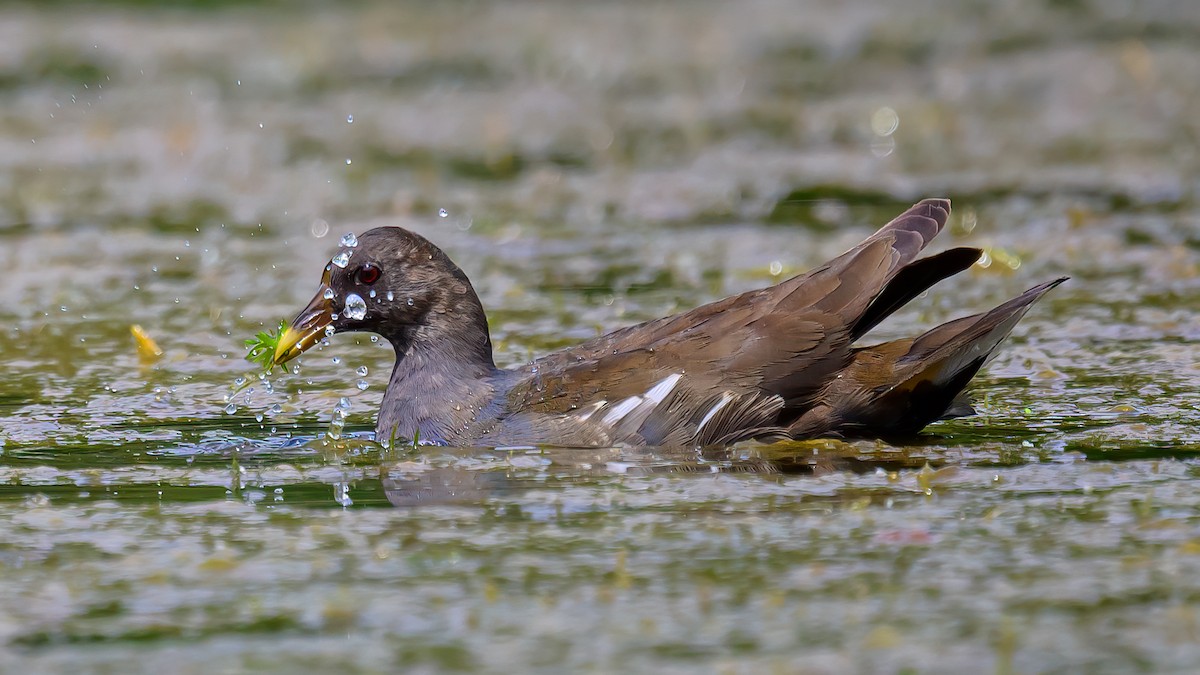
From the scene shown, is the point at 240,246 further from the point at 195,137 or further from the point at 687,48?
the point at 687,48

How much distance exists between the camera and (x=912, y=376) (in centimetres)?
524

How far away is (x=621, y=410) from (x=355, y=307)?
93cm

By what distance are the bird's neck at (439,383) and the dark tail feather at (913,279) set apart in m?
1.11

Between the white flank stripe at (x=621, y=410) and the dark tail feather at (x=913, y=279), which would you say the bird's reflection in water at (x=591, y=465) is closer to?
the white flank stripe at (x=621, y=410)

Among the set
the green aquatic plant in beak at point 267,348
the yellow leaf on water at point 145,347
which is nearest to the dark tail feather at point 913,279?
the green aquatic plant in beak at point 267,348

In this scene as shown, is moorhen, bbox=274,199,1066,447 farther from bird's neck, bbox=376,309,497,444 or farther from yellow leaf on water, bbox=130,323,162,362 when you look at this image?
yellow leaf on water, bbox=130,323,162,362

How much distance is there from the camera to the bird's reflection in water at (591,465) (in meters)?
4.83

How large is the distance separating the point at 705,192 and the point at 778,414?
526cm

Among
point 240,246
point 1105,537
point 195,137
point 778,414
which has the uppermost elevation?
point 195,137

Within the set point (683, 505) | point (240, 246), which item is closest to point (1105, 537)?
point (683, 505)

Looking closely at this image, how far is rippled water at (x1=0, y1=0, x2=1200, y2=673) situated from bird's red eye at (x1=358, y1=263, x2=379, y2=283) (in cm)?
50

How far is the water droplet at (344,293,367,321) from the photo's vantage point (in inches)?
219

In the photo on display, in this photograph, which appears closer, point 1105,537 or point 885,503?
point 1105,537

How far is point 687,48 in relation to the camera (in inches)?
565
